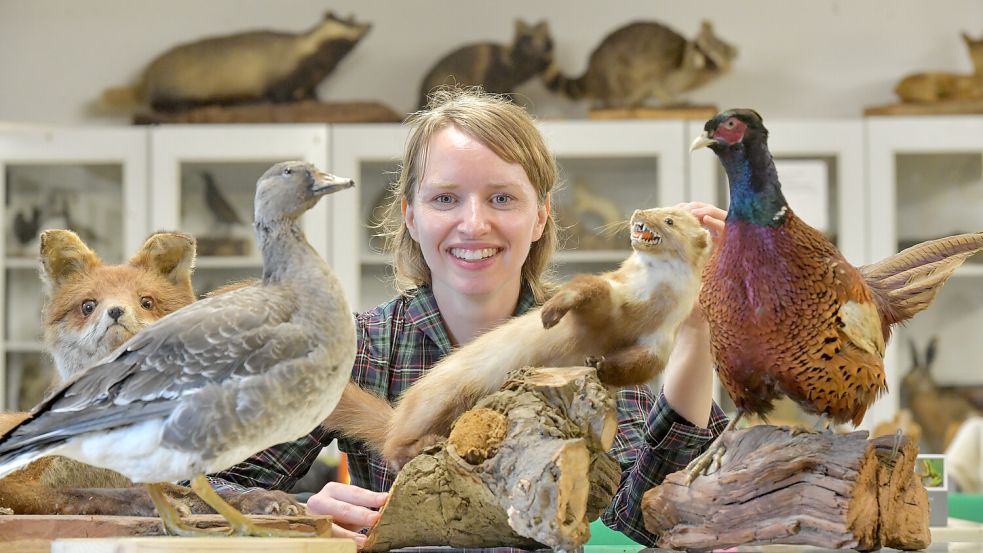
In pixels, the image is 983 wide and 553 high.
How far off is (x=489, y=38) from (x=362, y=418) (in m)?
2.72

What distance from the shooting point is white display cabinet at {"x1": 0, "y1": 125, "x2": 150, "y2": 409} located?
3.37m

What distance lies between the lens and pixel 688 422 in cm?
132

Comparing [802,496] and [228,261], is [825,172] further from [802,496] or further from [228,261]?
[802,496]

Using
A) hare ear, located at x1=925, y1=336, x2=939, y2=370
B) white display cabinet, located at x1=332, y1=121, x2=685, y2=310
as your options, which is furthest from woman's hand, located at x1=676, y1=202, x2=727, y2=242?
hare ear, located at x1=925, y1=336, x2=939, y2=370

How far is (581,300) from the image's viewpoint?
1.11 m

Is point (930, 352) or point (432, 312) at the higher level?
point (432, 312)

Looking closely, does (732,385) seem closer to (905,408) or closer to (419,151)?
(419,151)

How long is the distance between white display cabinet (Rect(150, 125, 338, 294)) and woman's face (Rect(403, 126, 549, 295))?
192 cm

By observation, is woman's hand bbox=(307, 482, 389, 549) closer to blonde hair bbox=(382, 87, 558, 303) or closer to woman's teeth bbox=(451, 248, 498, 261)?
woman's teeth bbox=(451, 248, 498, 261)

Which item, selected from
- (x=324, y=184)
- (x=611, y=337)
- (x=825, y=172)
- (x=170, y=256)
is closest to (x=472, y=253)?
(x=611, y=337)

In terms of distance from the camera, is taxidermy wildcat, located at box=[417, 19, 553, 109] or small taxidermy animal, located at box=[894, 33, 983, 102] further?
taxidermy wildcat, located at box=[417, 19, 553, 109]

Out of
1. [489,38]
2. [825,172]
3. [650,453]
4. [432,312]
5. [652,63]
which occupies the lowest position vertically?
[650,453]

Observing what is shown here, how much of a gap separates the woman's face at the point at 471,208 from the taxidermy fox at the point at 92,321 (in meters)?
0.35

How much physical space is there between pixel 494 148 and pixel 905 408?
248 centimetres
